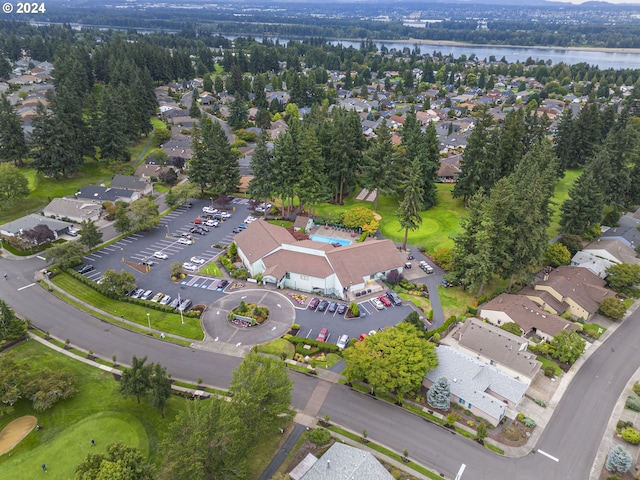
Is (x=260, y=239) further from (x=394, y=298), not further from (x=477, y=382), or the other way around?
(x=477, y=382)

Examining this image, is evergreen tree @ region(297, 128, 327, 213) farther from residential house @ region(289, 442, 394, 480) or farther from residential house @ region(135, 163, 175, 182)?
residential house @ region(289, 442, 394, 480)

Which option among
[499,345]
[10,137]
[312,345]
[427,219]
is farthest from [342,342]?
[10,137]

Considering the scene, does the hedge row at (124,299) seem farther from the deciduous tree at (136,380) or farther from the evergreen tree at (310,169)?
the evergreen tree at (310,169)

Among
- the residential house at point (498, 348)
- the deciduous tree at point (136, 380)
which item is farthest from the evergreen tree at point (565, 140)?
the deciduous tree at point (136, 380)

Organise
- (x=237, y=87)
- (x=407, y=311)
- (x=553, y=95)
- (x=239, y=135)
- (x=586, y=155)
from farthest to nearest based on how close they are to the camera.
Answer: (x=553, y=95), (x=237, y=87), (x=239, y=135), (x=586, y=155), (x=407, y=311)

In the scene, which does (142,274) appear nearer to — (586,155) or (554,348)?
(554,348)

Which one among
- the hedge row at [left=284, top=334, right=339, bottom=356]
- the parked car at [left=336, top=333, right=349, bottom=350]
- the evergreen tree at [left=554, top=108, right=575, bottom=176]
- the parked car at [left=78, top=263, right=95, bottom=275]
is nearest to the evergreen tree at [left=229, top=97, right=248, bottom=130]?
the parked car at [left=78, top=263, right=95, bottom=275]

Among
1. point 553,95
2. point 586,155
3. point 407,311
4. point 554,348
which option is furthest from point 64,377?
point 553,95
